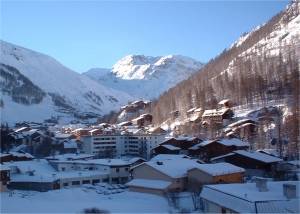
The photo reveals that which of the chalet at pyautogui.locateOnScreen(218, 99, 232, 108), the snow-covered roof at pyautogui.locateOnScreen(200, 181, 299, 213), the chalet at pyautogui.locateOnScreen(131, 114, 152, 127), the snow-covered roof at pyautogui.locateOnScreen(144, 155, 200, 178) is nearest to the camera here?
the snow-covered roof at pyautogui.locateOnScreen(200, 181, 299, 213)

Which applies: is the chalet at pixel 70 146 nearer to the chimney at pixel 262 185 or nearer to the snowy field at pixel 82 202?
the snowy field at pixel 82 202

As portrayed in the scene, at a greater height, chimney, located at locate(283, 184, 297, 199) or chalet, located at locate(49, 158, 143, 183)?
chimney, located at locate(283, 184, 297, 199)

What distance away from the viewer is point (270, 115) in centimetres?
4772

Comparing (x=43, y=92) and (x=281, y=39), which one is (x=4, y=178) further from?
(x=43, y=92)

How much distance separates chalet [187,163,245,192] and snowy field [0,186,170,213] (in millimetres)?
2445

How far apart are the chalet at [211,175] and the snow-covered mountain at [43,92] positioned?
88322mm

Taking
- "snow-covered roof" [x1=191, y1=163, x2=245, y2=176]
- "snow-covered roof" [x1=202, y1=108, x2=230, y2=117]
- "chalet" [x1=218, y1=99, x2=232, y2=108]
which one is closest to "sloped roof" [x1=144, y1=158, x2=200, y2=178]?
"snow-covered roof" [x1=191, y1=163, x2=245, y2=176]

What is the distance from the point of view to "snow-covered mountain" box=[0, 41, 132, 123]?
12775 cm

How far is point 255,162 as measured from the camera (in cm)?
3133

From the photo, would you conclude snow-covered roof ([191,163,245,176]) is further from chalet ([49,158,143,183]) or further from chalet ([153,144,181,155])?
chalet ([153,144,181,155])

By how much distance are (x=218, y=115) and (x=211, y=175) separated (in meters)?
31.8

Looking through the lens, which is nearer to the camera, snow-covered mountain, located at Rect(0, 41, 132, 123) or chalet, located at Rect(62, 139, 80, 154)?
chalet, located at Rect(62, 139, 80, 154)

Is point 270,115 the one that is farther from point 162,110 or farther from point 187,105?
point 162,110

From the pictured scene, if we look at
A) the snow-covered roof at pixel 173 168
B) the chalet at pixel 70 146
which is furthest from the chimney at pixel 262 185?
the chalet at pixel 70 146
